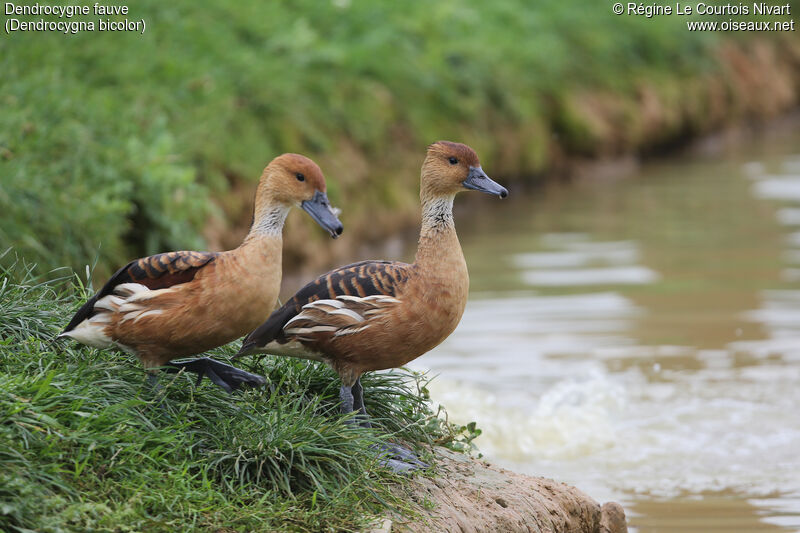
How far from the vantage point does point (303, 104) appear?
44.3 feet

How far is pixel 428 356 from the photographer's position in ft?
34.2

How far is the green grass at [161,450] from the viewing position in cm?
413

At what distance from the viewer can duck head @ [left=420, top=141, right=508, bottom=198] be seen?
5.20 metres

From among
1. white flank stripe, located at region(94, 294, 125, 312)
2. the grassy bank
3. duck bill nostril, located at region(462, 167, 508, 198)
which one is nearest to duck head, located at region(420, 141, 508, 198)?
duck bill nostril, located at region(462, 167, 508, 198)

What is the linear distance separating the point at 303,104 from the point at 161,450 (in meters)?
9.37

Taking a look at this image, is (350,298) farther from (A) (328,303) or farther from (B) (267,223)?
(B) (267,223)

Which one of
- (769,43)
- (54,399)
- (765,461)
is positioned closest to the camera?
(54,399)

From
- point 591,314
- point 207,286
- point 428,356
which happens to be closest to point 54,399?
point 207,286

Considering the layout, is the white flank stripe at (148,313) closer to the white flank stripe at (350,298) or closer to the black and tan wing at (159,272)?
the black and tan wing at (159,272)

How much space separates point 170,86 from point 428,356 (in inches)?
159

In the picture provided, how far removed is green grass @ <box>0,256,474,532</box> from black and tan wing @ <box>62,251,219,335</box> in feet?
1.06

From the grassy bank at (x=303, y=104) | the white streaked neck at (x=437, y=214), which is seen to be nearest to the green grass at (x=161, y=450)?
the white streaked neck at (x=437, y=214)

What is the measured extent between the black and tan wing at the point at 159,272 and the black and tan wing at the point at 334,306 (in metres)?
0.40

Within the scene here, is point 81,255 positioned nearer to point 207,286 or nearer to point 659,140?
point 207,286
